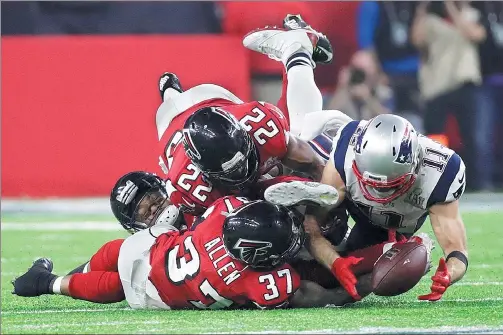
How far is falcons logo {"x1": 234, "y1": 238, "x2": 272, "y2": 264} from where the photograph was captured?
440cm

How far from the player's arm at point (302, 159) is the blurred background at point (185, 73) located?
225 inches

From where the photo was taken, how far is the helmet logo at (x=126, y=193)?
5387 mm

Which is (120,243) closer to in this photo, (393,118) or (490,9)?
(393,118)

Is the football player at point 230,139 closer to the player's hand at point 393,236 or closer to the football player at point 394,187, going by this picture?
the football player at point 394,187

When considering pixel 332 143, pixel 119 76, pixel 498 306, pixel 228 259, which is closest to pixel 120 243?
pixel 228 259

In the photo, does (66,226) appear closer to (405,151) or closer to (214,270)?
(214,270)

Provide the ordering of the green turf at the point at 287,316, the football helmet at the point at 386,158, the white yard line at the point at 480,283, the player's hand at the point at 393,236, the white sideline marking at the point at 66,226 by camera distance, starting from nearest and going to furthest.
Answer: the green turf at the point at 287,316, the football helmet at the point at 386,158, the player's hand at the point at 393,236, the white yard line at the point at 480,283, the white sideline marking at the point at 66,226

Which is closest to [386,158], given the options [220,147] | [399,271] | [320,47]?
[399,271]

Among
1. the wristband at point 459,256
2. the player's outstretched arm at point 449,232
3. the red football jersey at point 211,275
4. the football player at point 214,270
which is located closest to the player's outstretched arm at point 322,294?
the football player at point 214,270

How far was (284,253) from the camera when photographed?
447 cm

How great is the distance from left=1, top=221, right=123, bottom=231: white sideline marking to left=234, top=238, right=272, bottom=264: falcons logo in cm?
437

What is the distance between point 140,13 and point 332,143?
611 centimetres

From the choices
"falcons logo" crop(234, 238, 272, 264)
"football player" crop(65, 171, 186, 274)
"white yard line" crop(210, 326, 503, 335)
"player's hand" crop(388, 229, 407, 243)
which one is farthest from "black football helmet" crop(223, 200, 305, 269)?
"football player" crop(65, 171, 186, 274)

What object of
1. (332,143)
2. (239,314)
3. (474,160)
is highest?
(332,143)
